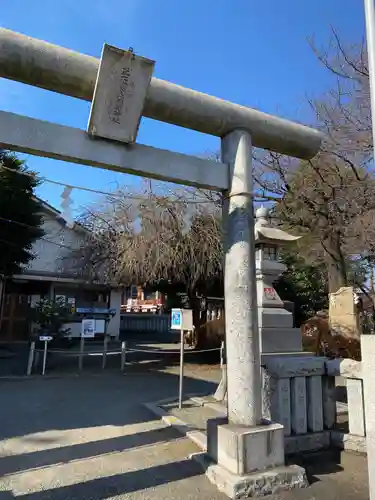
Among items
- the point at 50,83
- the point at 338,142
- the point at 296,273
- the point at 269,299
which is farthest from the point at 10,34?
the point at 296,273

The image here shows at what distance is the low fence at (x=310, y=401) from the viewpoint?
5.19 metres

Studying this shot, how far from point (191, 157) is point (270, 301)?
9.01 ft

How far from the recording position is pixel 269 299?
6.27m

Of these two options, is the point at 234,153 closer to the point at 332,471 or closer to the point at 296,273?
the point at 332,471

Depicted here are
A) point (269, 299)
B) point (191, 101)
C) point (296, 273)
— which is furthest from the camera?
point (296, 273)

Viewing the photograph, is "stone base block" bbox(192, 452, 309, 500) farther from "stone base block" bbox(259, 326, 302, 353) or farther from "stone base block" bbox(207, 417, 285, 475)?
"stone base block" bbox(259, 326, 302, 353)

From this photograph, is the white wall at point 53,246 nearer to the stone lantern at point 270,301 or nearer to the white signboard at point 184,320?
the white signboard at point 184,320

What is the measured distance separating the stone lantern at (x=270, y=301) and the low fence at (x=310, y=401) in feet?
1.52

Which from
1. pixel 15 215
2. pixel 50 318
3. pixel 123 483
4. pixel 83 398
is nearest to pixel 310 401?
pixel 123 483

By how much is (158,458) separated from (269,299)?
280cm

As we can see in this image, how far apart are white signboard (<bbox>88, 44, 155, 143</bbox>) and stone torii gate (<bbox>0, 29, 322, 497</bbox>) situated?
10mm

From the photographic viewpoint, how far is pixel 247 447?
160 inches

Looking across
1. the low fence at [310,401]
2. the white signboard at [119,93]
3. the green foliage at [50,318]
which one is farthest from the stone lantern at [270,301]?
the green foliage at [50,318]

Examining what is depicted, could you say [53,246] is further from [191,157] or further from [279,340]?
[191,157]
